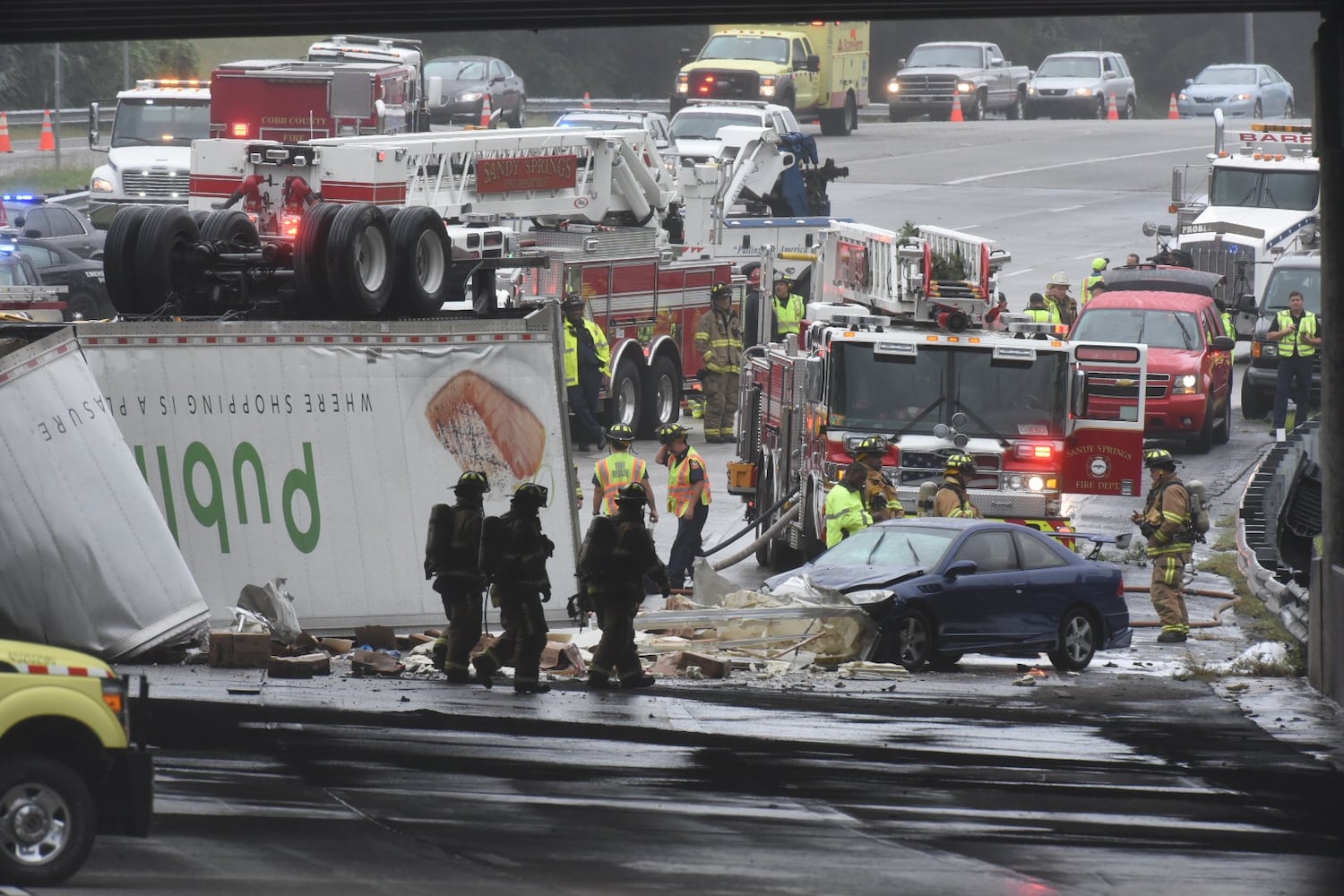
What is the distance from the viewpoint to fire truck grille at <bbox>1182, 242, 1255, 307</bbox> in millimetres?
32312

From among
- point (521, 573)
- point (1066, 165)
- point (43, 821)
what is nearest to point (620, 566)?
point (521, 573)

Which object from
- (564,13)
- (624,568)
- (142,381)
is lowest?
(624,568)

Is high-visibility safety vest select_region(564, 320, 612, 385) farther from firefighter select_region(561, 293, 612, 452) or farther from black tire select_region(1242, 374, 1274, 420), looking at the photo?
black tire select_region(1242, 374, 1274, 420)

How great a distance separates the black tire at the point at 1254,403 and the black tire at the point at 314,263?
1593 cm

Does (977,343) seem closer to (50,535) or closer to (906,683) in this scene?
(906,683)

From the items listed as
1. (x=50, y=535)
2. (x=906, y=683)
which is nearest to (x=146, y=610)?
(x=50, y=535)

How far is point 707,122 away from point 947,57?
20159mm

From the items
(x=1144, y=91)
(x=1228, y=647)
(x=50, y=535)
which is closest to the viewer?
(x=50, y=535)

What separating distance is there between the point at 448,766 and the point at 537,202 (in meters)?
15.5

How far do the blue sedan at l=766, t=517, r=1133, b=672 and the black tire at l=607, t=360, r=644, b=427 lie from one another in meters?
8.93

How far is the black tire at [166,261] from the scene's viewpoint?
16.4m

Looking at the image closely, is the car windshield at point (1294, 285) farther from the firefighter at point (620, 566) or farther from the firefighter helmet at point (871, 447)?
the firefighter at point (620, 566)

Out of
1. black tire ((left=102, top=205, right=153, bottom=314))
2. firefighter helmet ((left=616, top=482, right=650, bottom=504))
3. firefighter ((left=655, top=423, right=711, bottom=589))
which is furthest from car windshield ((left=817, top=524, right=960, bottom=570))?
black tire ((left=102, top=205, right=153, bottom=314))

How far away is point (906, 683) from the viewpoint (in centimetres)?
1493
